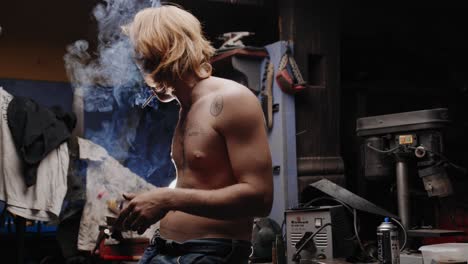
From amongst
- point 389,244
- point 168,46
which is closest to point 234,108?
point 168,46

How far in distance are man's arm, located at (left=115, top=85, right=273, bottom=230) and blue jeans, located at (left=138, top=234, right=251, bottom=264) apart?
5.9 inches

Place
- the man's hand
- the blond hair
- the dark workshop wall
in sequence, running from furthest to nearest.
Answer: the dark workshop wall → the blond hair → the man's hand

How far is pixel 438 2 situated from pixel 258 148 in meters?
6.11

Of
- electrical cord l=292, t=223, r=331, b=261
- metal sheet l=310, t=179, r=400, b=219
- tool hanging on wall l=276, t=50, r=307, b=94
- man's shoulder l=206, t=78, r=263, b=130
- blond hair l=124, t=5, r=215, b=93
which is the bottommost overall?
electrical cord l=292, t=223, r=331, b=261

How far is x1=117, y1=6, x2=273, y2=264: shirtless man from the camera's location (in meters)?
2.38

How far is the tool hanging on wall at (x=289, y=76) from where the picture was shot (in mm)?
5730

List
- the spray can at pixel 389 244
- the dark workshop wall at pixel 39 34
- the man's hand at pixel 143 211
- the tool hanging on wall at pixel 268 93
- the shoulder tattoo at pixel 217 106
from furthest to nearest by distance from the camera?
the dark workshop wall at pixel 39 34 < the tool hanging on wall at pixel 268 93 < the spray can at pixel 389 244 < the shoulder tattoo at pixel 217 106 < the man's hand at pixel 143 211

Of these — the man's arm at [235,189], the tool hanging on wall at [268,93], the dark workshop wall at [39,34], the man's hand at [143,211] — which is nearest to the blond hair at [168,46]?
the man's arm at [235,189]

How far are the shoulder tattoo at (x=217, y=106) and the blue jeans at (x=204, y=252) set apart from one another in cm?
53

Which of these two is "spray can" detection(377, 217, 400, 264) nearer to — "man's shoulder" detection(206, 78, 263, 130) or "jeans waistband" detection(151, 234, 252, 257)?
"jeans waistband" detection(151, 234, 252, 257)

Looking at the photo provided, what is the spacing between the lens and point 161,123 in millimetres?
6680

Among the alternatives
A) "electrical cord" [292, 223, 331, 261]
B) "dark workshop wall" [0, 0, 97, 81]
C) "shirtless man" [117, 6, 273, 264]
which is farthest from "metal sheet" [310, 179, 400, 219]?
"dark workshop wall" [0, 0, 97, 81]

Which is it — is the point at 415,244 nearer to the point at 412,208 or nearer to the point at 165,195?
the point at 412,208

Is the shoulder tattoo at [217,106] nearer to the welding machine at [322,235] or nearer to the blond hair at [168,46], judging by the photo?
the blond hair at [168,46]
